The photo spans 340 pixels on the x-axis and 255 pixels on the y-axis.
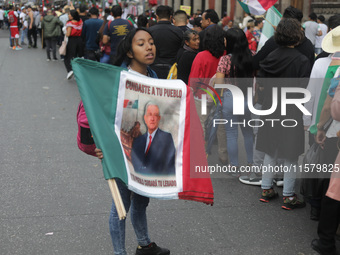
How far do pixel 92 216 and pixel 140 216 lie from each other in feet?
3.53

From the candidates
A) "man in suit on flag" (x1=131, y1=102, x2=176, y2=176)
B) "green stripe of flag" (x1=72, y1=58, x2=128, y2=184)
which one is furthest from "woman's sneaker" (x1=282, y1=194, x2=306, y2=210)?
"green stripe of flag" (x1=72, y1=58, x2=128, y2=184)

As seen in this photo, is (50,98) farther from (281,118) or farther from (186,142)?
(186,142)

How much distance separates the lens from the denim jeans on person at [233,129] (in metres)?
6.18

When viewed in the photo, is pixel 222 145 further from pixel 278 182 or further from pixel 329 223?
pixel 329 223

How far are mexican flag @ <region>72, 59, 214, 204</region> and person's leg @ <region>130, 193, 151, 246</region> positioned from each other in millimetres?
364

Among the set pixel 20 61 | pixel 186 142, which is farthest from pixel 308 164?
pixel 20 61

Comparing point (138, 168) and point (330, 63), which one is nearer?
point (138, 168)

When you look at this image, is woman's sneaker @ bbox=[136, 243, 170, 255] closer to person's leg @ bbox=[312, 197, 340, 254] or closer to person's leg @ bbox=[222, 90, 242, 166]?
person's leg @ bbox=[312, 197, 340, 254]

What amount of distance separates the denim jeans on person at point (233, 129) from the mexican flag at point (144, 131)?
249cm

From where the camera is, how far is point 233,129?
6328 millimetres

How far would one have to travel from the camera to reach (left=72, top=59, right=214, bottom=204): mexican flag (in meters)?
3.46

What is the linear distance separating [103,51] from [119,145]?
8003mm

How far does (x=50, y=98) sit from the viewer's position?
1139 centimetres

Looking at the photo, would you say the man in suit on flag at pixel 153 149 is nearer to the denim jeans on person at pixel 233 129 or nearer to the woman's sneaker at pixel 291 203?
the woman's sneaker at pixel 291 203
